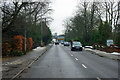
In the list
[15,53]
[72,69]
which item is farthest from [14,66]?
[15,53]

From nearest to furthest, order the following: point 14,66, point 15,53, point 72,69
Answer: point 72,69 → point 14,66 → point 15,53

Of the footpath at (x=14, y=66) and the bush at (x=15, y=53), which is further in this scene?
the bush at (x=15, y=53)

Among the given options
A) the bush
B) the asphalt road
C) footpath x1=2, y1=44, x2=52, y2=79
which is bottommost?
the asphalt road

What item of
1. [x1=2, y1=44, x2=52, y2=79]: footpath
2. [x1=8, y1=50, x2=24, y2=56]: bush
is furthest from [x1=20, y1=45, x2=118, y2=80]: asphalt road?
[x1=8, y1=50, x2=24, y2=56]: bush

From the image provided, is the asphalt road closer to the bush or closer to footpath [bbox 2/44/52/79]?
footpath [bbox 2/44/52/79]

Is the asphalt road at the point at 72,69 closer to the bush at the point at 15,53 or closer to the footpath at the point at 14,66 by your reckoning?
the footpath at the point at 14,66

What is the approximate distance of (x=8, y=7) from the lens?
918 inches

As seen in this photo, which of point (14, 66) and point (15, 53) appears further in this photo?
point (15, 53)

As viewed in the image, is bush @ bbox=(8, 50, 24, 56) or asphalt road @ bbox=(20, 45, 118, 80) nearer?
asphalt road @ bbox=(20, 45, 118, 80)

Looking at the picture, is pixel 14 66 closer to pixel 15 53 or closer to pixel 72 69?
pixel 72 69

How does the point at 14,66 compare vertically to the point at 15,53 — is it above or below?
below

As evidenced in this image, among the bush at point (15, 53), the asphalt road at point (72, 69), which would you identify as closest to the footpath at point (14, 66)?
the asphalt road at point (72, 69)

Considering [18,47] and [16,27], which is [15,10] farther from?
[18,47]

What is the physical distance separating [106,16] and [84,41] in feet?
44.9
